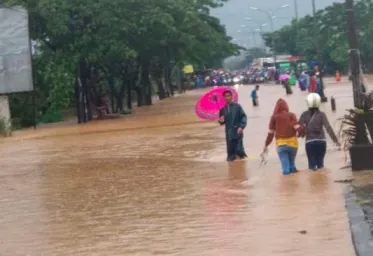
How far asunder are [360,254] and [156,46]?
42.1m

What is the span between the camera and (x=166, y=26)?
43.4 meters

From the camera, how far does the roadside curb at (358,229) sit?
332 inches

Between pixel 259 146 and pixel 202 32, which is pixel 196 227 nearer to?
pixel 259 146

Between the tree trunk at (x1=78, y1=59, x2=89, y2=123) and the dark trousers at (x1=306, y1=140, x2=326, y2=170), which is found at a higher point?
the tree trunk at (x1=78, y1=59, x2=89, y2=123)

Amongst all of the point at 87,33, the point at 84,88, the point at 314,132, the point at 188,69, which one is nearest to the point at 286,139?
the point at 314,132

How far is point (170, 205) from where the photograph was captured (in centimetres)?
1321

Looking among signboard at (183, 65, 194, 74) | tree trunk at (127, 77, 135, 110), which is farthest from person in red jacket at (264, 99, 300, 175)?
signboard at (183, 65, 194, 74)

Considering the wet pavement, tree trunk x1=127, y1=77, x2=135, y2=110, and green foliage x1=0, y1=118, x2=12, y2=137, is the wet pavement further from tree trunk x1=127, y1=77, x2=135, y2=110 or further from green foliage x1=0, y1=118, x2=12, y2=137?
tree trunk x1=127, y1=77, x2=135, y2=110

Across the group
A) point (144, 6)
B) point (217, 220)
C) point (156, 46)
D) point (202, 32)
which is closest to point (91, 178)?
point (217, 220)

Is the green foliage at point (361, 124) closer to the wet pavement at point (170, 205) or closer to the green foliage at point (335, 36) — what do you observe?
the wet pavement at point (170, 205)

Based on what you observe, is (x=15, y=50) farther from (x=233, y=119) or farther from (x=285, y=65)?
(x=285, y=65)

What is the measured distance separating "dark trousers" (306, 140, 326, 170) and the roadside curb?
11.2 feet

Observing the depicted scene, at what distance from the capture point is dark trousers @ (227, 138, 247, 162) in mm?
18906

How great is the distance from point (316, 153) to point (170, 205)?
3.51 m
